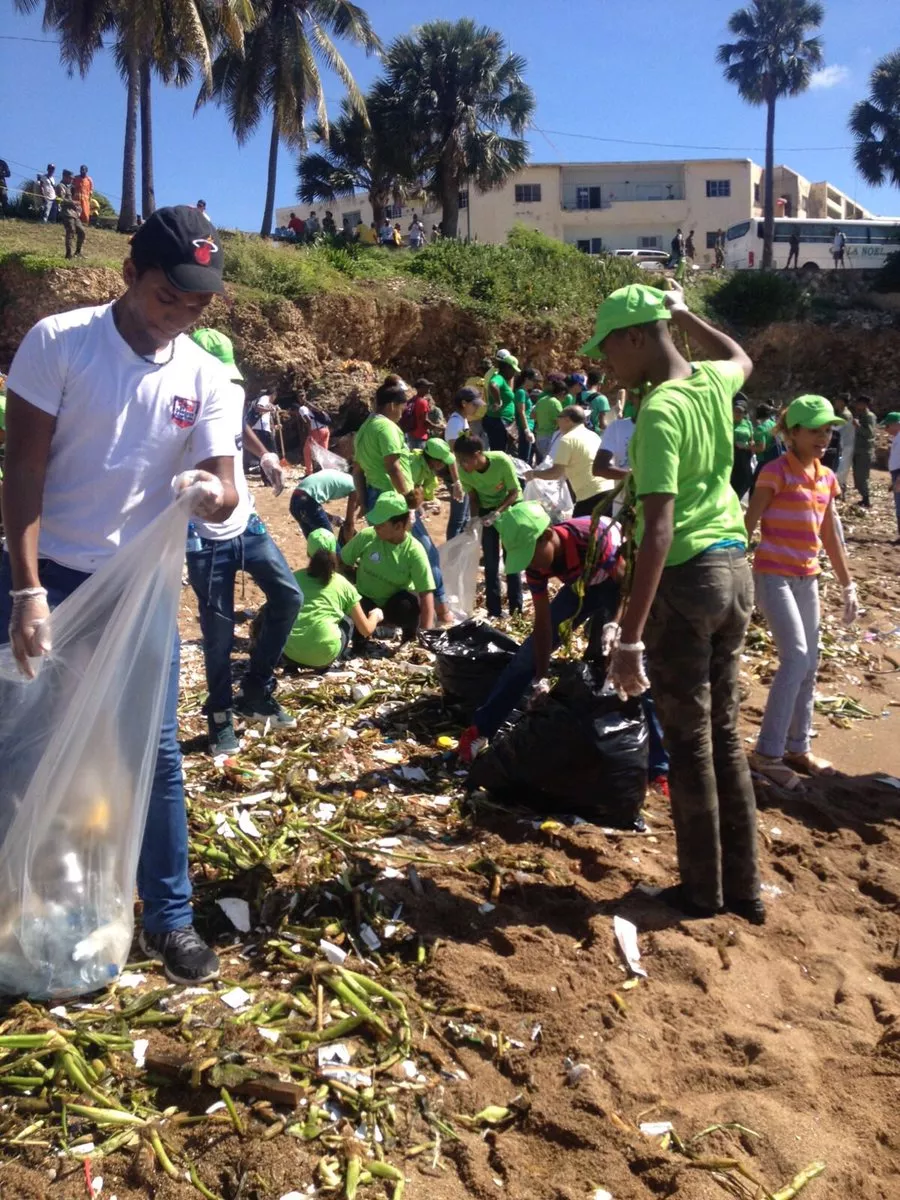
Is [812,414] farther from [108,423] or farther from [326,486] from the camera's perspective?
[326,486]

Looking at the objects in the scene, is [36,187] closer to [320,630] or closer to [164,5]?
[164,5]

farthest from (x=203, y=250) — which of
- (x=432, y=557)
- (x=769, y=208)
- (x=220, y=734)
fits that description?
(x=769, y=208)

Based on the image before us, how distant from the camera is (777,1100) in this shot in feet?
8.38

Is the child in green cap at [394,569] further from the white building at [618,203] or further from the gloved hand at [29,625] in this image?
the white building at [618,203]

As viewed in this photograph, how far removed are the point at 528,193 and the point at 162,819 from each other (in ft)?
178

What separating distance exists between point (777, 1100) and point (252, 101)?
30728 millimetres

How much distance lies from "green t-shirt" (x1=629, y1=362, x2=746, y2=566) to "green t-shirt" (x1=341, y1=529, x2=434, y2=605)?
347cm

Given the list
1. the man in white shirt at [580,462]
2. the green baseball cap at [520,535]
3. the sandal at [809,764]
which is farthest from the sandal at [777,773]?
the man in white shirt at [580,462]

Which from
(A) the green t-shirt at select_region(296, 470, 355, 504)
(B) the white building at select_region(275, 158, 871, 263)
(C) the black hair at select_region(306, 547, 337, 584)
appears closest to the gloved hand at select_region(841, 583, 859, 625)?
(C) the black hair at select_region(306, 547, 337, 584)

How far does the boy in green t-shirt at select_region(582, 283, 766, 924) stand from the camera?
2.96 m

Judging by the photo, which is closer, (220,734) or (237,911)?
(237,911)

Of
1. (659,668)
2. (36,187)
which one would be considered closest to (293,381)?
(36,187)

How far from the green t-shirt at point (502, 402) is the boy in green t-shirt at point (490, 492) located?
4989 mm

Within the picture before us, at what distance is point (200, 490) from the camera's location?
104 inches
